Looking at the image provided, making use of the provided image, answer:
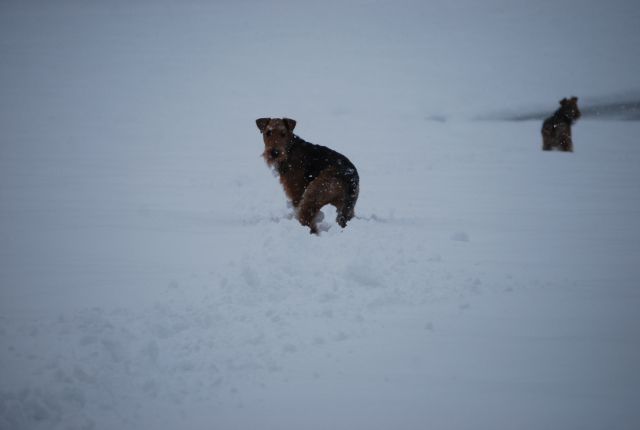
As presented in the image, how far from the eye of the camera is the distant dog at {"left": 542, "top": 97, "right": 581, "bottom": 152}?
1177cm

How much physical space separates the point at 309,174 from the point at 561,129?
29.4ft

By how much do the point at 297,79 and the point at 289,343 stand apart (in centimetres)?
2547

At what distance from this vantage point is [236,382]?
2.52m

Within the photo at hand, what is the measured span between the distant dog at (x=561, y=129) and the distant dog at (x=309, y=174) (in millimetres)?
8445

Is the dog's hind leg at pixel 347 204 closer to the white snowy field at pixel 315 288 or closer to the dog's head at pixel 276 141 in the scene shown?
the white snowy field at pixel 315 288

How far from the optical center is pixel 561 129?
38.5 ft

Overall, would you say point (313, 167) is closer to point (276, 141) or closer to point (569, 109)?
point (276, 141)

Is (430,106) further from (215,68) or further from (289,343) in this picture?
(289,343)

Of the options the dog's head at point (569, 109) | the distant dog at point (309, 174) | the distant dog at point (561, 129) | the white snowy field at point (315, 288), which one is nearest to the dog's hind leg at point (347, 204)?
the distant dog at point (309, 174)

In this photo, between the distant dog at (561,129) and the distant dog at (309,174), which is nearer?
the distant dog at (309,174)

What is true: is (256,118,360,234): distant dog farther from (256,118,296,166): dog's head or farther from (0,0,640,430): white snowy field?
(0,0,640,430): white snowy field

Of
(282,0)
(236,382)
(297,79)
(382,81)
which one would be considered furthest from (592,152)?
(282,0)

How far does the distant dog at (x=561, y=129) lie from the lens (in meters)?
11.8

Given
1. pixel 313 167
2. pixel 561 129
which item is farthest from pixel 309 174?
pixel 561 129
